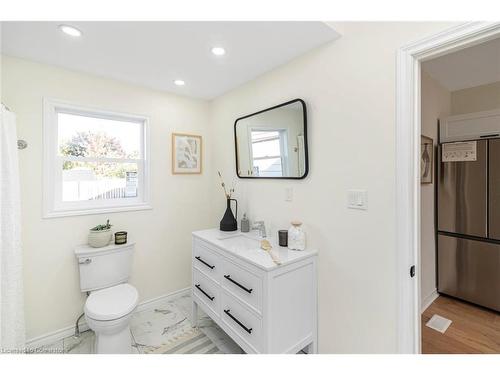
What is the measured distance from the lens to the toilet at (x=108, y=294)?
1639 millimetres

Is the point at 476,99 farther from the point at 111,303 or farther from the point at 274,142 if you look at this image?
the point at 111,303

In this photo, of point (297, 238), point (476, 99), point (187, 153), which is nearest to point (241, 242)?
point (297, 238)

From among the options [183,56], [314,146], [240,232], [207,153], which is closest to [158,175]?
[207,153]

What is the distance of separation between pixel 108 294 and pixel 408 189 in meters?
2.17

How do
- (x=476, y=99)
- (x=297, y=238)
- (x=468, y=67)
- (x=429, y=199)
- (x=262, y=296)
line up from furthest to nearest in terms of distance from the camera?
1. (x=476, y=99)
2. (x=429, y=199)
3. (x=468, y=67)
4. (x=297, y=238)
5. (x=262, y=296)

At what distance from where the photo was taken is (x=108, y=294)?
6.11 ft

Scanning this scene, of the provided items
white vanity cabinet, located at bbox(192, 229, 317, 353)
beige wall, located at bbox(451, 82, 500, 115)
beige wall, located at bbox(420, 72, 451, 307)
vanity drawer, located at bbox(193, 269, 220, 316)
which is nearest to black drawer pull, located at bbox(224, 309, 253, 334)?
white vanity cabinet, located at bbox(192, 229, 317, 353)

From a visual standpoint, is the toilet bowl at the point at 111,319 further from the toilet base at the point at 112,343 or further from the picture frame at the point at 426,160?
the picture frame at the point at 426,160

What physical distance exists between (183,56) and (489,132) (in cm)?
303

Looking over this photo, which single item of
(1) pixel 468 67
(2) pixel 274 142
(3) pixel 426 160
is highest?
(1) pixel 468 67

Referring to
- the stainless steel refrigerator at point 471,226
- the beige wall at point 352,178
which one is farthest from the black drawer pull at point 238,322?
the stainless steel refrigerator at point 471,226

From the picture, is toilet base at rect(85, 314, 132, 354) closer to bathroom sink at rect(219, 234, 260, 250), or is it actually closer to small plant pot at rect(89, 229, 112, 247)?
small plant pot at rect(89, 229, 112, 247)

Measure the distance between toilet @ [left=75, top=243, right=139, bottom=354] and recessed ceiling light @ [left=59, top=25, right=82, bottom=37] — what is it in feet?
5.15
